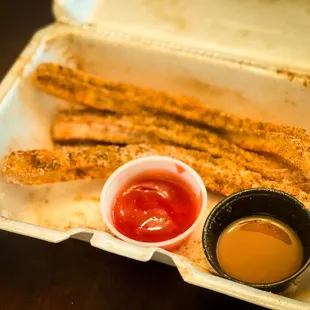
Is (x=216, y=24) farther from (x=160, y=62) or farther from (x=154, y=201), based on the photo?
(x=154, y=201)

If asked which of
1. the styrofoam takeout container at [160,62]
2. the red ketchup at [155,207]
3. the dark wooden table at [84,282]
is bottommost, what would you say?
the dark wooden table at [84,282]

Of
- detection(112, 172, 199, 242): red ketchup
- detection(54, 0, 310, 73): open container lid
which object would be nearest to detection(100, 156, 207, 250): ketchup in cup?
detection(112, 172, 199, 242): red ketchup

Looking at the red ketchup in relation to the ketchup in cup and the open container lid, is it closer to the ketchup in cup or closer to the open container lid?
the ketchup in cup

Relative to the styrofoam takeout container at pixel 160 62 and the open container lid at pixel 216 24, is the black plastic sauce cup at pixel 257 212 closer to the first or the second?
the styrofoam takeout container at pixel 160 62

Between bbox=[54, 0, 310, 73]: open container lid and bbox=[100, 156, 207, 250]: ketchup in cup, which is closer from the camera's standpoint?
bbox=[100, 156, 207, 250]: ketchup in cup

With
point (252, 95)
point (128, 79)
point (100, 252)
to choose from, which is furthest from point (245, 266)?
point (128, 79)

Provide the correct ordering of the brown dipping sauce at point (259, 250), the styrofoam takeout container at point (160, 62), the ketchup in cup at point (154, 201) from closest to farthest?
the brown dipping sauce at point (259, 250), the ketchup in cup at point (154, 201), the styrofoam takeout container at point (160, 62)

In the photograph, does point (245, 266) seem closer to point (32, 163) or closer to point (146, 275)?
point (146, 275)

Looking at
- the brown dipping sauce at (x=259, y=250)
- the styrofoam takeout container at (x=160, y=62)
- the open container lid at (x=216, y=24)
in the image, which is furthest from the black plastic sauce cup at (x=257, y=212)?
the open container lid at (x=216, y=24)
